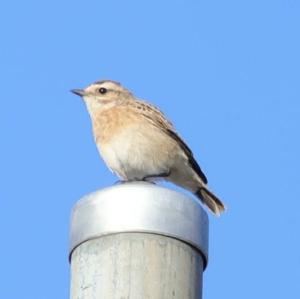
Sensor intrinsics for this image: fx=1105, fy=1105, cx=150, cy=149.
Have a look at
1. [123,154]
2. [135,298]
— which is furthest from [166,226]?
[123,154]

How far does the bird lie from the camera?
570 inches

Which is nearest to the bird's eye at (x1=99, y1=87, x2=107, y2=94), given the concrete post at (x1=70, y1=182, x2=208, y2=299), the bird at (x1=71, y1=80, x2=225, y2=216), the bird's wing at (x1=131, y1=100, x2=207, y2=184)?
the bird at (x1=71, y1=80, x2=225, y2=216)

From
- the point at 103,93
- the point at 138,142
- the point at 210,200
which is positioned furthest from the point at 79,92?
the point at 210,200

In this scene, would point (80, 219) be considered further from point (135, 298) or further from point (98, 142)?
point (98, 142)

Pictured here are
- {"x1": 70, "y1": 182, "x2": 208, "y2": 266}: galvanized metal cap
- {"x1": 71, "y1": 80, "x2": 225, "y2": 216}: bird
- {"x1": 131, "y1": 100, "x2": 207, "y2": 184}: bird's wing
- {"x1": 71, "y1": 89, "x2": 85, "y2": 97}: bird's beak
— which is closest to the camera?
{"x1": 70, "y1": 182, "x2": 208, "y2": 266}: galvanized metal cap

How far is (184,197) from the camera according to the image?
27.3ft

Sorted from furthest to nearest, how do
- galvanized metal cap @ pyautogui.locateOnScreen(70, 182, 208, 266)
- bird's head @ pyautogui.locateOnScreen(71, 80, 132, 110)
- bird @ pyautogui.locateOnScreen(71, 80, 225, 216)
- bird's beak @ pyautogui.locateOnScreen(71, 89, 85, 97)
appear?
bird's beak @ pyautogui.locateOnScreen(71, 89, 85, 97), bird's head @ pyautogui.locateOnScreen(71, 80, 132, 110), bird @ pyautogui.locateOnScreen(71, 80, 225, 216), galvanized metal cap @ pyautogui.locateOnScreen(70, 182, 208, 266)

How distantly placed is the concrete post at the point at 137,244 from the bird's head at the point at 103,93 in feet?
24.2

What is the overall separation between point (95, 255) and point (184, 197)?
86 centimetres

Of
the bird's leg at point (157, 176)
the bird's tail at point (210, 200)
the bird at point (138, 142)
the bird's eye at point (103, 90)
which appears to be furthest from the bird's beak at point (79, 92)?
the bird's tail at point (210, 200)

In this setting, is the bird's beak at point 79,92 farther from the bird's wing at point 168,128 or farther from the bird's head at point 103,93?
the bird's wing at point 168,128

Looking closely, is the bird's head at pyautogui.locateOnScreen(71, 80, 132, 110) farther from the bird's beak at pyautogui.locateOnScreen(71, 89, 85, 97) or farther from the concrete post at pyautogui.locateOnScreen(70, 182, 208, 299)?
the concrete post at pyautogui.locateOnScreen(70, 182, 208, 299)

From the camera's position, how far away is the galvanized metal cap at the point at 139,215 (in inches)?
316

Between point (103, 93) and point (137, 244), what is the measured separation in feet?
26.8
